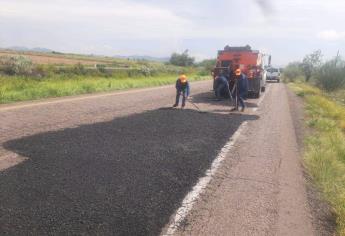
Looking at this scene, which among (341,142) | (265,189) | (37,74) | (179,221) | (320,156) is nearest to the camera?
(179,221)

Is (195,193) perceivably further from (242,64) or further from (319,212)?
(242,64)

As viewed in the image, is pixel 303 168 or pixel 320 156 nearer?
pixel 303 168

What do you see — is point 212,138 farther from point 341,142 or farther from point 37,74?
point 37,74

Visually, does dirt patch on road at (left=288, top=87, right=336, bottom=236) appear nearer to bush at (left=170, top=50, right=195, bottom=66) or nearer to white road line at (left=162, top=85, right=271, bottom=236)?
white road line at (left=162, top=85, right=271, bottom=236)

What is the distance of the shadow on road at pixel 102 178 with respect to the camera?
4324mm

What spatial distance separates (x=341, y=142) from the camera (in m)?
10.1

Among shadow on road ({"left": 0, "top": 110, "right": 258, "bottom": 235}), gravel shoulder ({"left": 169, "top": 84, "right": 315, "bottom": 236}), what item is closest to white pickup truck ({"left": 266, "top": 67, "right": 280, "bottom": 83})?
shadow on road ({"left": 0, "top": 110, "right": 258, "bottom": 235})

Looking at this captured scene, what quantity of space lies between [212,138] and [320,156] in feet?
7.96

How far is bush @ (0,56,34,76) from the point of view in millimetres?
23672

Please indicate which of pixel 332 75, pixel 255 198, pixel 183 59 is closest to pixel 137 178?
pixel 255 198

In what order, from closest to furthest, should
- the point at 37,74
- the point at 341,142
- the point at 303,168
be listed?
the point at 303,168 → the point at 341,142 → the point at 37,74

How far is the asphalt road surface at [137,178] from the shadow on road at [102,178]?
0.04ft

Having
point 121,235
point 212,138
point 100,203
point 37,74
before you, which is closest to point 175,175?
point 100,203

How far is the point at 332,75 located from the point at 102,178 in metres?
47.0
